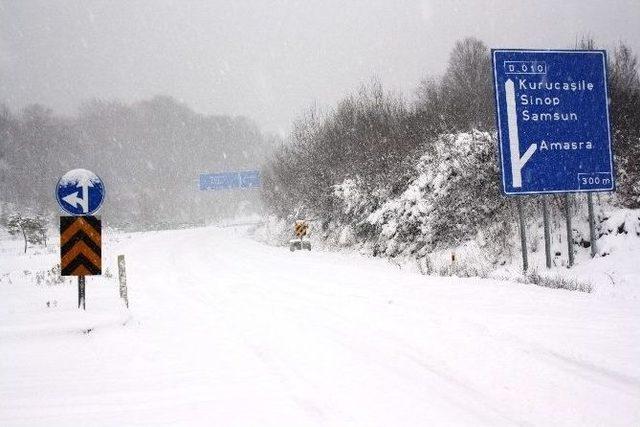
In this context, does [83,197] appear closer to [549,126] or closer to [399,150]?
[549,126]

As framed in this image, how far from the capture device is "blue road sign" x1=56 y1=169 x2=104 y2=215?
6527 mm

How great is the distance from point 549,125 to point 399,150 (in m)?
9.06

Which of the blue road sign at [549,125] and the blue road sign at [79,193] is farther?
the blue road sign at [549,125]

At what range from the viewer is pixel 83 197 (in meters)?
6.65

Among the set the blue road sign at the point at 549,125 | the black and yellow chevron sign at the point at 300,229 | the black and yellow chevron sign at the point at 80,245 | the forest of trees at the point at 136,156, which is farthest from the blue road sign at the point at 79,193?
the forest of trees at the point at 136,156

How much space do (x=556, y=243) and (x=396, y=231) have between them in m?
5.63

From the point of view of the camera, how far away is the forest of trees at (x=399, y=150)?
14484mm

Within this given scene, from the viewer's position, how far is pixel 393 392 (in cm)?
349

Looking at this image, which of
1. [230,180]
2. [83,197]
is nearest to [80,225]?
[83,197]

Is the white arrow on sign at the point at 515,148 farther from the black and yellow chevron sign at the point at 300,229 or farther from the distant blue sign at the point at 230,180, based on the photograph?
the distant blue sign at the point at 230,180

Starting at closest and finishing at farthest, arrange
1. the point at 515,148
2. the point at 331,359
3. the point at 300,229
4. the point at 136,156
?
1. the point at 331,359
2. the point at 515,148
3. the point at 300,229
4. the point at 136,156

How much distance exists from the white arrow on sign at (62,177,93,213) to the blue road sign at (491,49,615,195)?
930 centimetres

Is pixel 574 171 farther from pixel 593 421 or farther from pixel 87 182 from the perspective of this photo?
pixel 87 182

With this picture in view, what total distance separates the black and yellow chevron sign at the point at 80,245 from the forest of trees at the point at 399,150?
11.5 metres
